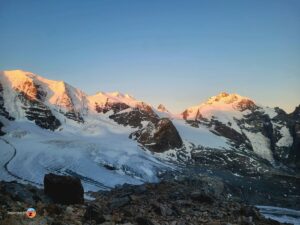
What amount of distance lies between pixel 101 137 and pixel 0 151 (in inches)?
2262

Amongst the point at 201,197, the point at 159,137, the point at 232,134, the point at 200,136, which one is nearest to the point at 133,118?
the point at 200,136

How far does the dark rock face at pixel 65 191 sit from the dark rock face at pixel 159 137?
109 meters

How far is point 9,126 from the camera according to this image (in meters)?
119

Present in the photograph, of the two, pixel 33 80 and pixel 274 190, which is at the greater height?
pixel 33 80

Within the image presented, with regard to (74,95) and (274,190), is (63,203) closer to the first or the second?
(274,190)

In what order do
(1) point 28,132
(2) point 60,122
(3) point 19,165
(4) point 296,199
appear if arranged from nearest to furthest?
(3) point 19,165, (4) point 296,199, (1) point 28,132, (2) point 60,122

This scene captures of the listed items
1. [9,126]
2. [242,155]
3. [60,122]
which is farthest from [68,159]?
[242,155]

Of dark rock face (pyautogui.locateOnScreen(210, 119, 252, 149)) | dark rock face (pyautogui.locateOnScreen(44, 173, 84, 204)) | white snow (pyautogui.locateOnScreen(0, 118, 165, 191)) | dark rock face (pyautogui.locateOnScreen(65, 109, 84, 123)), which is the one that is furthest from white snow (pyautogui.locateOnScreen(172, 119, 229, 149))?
dark rock face (pyautogui.locateOnScreen(44, 173, 84, 204))

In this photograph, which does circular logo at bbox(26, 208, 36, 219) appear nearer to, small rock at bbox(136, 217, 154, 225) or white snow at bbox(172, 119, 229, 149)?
small rock at bbox(136, 217, 154, 225)

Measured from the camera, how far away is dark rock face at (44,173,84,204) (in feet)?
72.9

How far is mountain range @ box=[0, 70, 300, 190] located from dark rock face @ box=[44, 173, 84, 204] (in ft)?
133

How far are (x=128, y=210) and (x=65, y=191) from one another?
441 cm

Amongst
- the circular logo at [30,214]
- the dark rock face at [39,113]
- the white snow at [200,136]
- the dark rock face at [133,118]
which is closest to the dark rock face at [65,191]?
the circular logo at [30,214]

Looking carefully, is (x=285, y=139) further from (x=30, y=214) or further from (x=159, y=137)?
(x=30, y=214)
